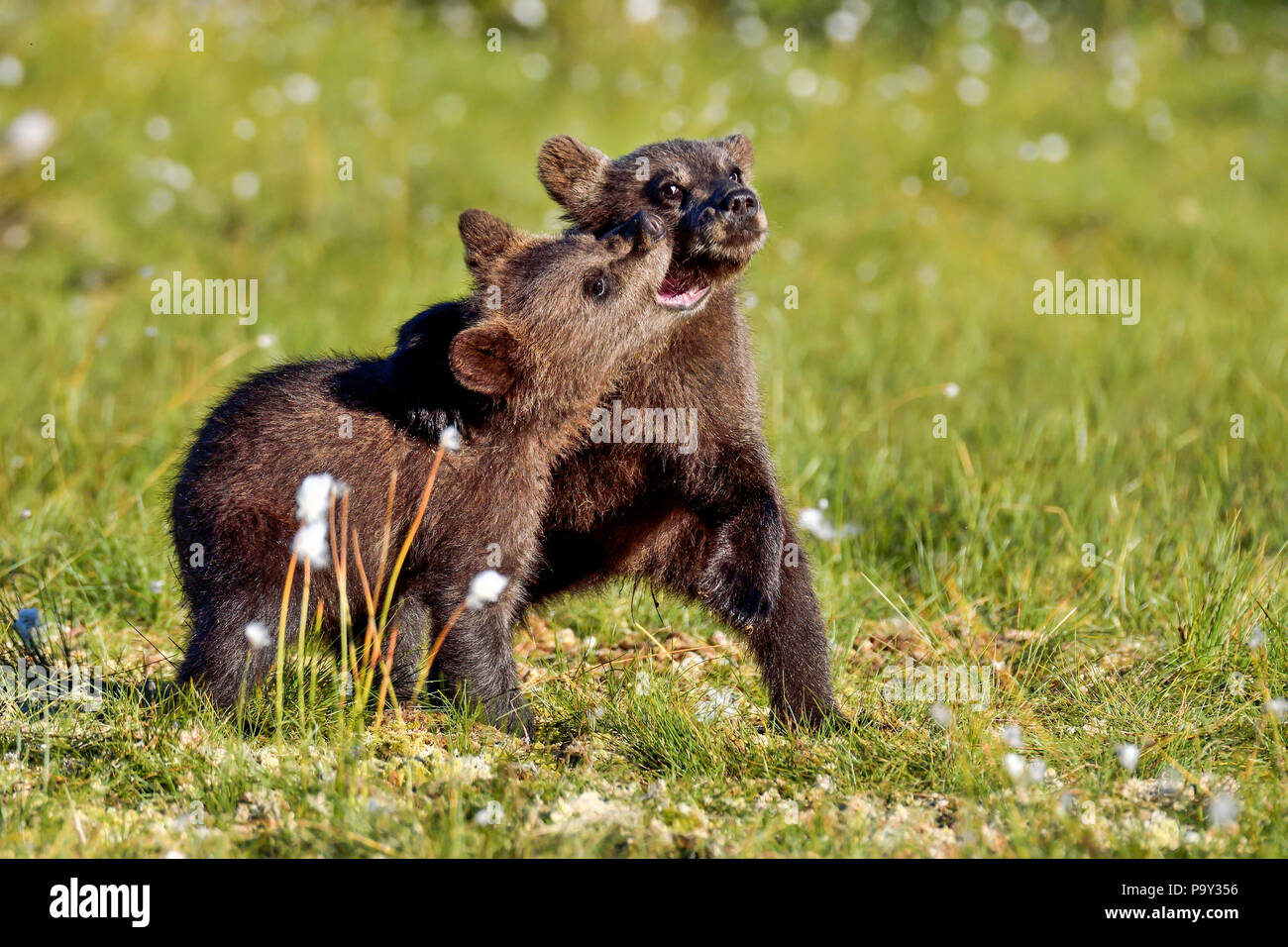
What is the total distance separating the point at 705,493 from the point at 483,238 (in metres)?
1.04

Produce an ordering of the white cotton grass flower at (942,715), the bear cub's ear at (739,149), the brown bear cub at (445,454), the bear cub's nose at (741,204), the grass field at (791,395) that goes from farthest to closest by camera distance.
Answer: the bear cub's ear at (739,149) < the bear cub's nose at (741,204) < the brown bear cub at (445,454) < the white cotton grass flower at (942,715) < the grass field at (791,395)

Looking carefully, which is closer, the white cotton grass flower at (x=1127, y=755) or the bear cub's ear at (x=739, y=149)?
the white cotton grass flower at (x=1127, y=755)

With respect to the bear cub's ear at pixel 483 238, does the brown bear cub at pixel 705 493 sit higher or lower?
lower

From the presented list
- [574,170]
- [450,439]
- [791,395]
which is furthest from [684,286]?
[791,395]

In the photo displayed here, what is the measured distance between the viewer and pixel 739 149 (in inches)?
198

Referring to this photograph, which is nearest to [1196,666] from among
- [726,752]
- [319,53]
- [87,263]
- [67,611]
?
[726,752]

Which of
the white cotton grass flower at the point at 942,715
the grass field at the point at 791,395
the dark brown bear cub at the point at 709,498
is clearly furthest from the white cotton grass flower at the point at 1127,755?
the dark brown bear cub at the point at 709,498

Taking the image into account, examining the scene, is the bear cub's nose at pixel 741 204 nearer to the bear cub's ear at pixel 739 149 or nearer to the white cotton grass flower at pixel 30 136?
the bear cub's ear at pixel 739 149

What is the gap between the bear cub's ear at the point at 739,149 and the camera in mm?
4984

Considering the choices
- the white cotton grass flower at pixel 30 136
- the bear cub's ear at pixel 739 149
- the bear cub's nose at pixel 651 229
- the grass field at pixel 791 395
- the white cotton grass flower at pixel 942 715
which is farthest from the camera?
the white cotton grass flower at pixel 30 136

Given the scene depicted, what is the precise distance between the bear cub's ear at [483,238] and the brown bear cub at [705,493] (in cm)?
26

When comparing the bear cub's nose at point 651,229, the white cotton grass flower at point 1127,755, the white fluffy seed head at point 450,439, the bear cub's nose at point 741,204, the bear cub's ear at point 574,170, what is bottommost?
the white cotton grass flower at point 1127,755

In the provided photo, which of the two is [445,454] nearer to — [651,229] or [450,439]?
[450,439]

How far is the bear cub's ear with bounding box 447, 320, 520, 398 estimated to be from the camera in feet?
12.8
